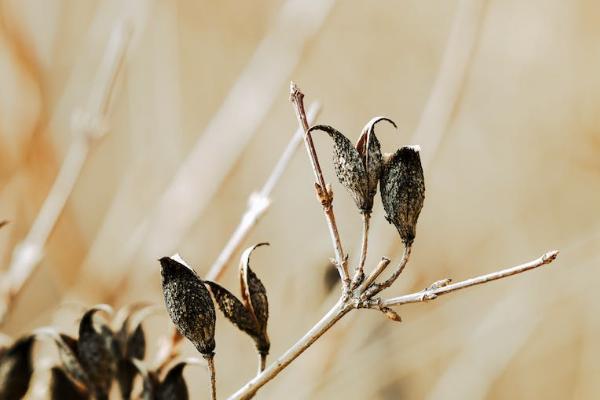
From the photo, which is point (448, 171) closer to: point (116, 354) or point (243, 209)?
point (243, 209)

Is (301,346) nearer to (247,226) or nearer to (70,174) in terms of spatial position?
(247,226)

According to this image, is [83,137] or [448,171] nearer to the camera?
[83,137]

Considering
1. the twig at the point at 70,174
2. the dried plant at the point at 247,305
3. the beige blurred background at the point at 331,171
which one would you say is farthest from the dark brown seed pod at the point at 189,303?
the beige blurred background at the point at 331,171

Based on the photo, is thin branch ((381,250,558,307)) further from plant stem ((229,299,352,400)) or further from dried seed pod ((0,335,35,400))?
dried seed pod ((0,335,35,400))

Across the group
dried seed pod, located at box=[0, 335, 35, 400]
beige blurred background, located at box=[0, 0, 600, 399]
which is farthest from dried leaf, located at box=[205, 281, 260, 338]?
beige blurred background, located at box=[0, 0, 600, 399]

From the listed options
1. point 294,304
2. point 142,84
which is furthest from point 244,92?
point 142,84
